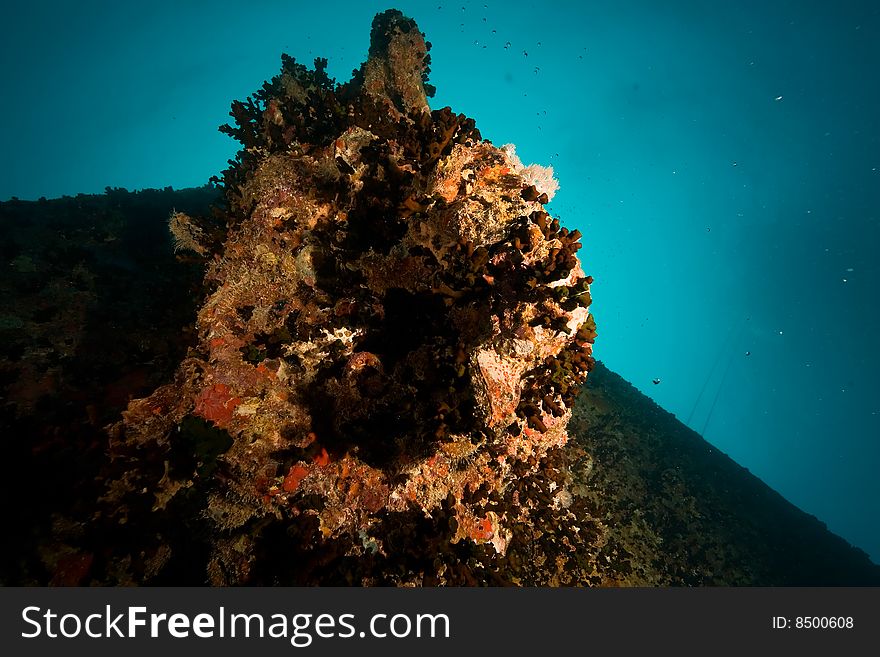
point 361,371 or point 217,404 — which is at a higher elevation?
point 361,371

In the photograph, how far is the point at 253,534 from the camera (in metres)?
5.05

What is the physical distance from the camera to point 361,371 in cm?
582

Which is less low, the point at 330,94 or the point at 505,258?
the point at 330,94

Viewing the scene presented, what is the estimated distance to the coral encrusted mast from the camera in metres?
5.07

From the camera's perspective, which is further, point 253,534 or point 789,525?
point 789,525

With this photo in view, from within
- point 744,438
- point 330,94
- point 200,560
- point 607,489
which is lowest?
point 200,560

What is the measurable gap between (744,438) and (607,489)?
232161 millimetres

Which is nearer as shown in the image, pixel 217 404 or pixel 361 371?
pixel 217 404

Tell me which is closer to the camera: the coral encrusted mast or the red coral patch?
the coral encrusted mast

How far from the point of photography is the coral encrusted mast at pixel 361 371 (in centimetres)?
507

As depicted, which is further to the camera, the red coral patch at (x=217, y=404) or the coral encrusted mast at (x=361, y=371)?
the red coral patch at (x=217, y=404)

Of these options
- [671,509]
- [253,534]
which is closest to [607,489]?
[671,509]
